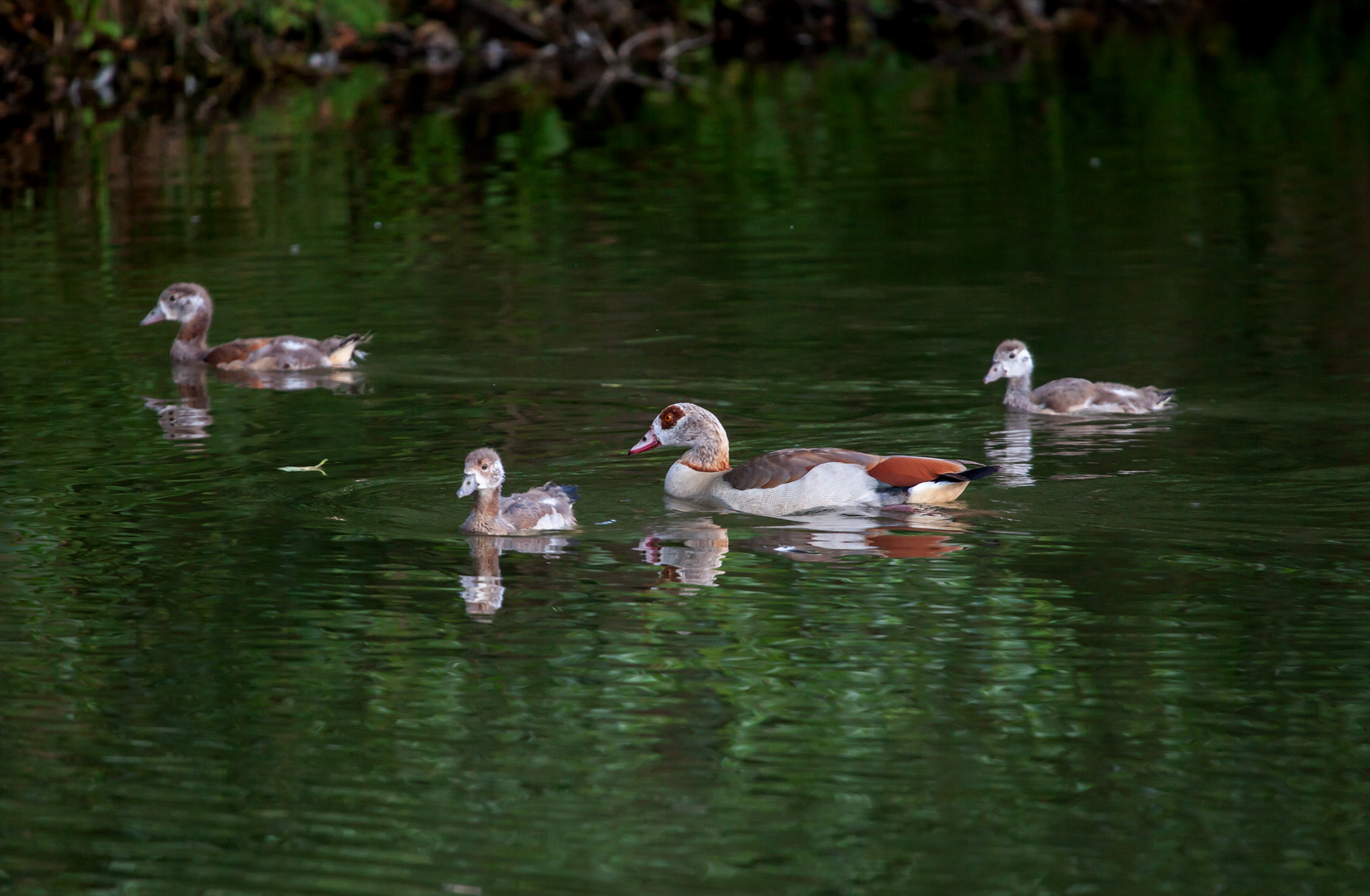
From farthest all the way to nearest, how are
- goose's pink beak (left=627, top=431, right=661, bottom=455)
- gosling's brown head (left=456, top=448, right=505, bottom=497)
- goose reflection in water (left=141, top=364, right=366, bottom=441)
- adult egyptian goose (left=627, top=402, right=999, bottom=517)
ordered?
1. goose reflection in water (left=141, top=364, right=366, bottom=441)
2. goose's pink beak (left=627, top=431, right=661, bottom=455)
3. adult egyptian goose (left=627, top=402, right=999, bottom=517)
4. gosling's brown head (left=456, top=448, right=505, bottom=497)

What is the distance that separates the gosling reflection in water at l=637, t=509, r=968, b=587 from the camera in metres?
8.91

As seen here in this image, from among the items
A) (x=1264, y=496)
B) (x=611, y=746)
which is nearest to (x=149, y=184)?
(x=1264, y=496)

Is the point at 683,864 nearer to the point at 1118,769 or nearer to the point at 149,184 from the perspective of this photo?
the point at 1118,769

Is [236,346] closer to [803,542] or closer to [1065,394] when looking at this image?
[1065,394]

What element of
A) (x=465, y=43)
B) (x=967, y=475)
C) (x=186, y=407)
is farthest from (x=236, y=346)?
(x=465, y=43)

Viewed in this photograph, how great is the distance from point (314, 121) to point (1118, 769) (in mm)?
26150

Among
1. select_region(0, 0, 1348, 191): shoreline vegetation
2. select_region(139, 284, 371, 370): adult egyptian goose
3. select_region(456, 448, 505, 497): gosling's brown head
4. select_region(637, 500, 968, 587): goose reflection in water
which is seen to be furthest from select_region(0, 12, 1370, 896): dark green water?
select_region(0, 0, 1348, 191): shoreline vegetation

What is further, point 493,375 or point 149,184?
point 149,184

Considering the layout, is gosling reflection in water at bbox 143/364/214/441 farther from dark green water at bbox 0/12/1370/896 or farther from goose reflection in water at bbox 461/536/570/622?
goose reflection in water at bbox 461/536/570/622

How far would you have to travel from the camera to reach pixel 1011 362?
1252cm

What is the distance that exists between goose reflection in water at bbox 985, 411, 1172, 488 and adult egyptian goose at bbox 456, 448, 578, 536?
91.8 inches

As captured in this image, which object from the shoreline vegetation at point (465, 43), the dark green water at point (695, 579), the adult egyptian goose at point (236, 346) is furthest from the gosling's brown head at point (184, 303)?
the shoreline vegetation at point (465, 43)

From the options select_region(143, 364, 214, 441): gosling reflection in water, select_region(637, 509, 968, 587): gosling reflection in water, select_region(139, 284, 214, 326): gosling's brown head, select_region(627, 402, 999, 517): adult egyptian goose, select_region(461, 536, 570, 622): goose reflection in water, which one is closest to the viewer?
select_region(461, 536, 570, 622): goose reflection in water

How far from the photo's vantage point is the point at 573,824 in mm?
6023
